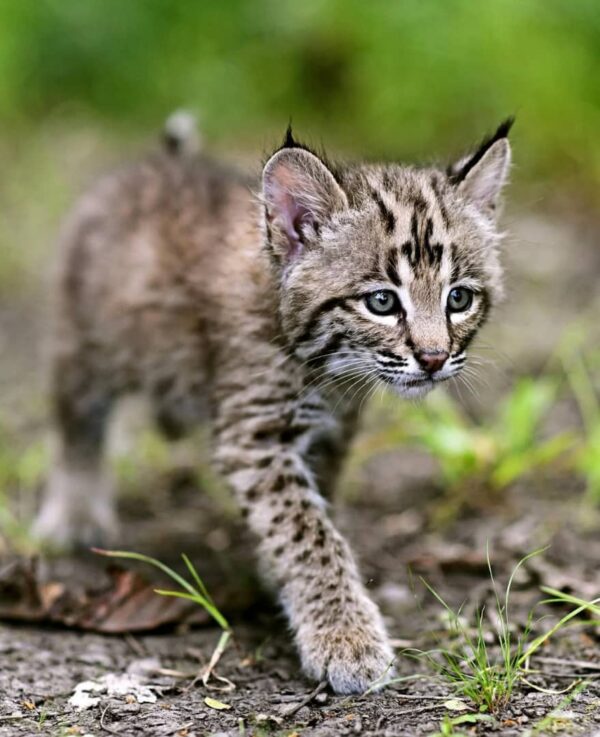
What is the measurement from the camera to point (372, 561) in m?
5.28

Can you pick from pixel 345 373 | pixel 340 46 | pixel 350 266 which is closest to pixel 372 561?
pixel 345 373

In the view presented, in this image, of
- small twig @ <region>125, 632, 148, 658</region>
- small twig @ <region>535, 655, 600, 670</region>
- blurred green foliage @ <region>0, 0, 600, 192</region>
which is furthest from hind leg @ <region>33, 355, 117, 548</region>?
blurred green foliage @ <region>0, 0, 600, 192</region>

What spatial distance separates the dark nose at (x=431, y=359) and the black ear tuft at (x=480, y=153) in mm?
911

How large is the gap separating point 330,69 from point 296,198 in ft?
25.2

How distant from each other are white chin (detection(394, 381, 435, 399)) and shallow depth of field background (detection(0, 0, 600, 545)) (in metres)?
1.84

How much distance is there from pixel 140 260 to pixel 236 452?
138cm

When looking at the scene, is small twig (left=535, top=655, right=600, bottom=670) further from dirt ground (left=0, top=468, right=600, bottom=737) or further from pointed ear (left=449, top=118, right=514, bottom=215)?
pointed ear (left=449, top=118, right=514, bottom=215)

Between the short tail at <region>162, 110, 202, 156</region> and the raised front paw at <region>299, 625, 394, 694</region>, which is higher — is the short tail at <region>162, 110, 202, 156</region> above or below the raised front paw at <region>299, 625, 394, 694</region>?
above

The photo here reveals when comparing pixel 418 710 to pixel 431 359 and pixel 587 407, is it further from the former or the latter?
pixel 587 407

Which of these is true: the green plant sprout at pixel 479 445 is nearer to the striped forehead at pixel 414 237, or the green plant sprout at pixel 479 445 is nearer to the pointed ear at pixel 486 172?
the pointed ear at pixel 486 172

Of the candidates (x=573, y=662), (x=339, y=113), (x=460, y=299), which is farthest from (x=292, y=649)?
(x=339, y=113)

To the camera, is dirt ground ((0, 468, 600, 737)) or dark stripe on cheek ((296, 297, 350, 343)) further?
dark stripe on cheek ((296, 297, 350, 343))

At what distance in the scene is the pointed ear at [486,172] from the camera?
4570 mm

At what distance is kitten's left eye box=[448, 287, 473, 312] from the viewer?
4348mm
